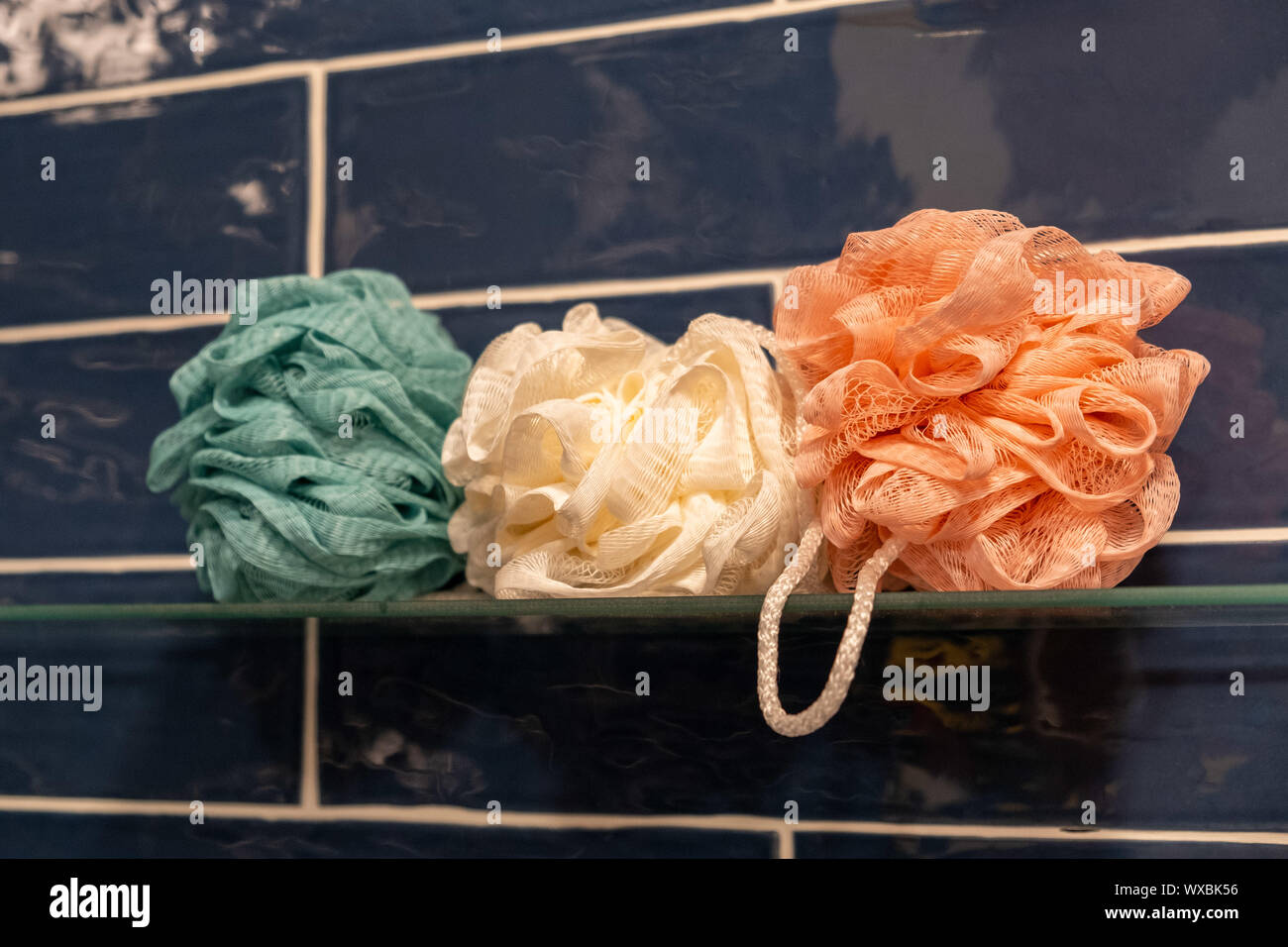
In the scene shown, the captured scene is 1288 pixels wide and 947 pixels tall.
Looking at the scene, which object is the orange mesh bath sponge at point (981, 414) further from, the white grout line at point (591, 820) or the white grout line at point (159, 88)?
the white grout line at point (159, 88)

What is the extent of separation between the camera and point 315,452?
473 millimetres

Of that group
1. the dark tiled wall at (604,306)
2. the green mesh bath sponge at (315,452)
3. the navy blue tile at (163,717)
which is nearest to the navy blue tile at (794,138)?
the dark tiled wall at (604,306)

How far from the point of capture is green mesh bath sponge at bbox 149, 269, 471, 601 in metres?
0.47

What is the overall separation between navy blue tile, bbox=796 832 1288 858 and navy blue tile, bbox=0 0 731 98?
42 cm

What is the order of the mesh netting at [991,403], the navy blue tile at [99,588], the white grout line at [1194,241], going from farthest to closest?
1. the navy blue tile at [99,588]
2. the white grout line at [1194,241]
3. the mesh netting at [991,403]

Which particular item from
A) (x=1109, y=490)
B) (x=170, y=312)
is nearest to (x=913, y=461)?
(x=1109, y=490)

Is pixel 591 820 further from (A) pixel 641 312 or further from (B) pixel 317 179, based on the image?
(B) pixel 317 179

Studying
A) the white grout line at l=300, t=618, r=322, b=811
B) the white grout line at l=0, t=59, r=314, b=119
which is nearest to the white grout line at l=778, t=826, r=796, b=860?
the white grout line at l=300, t=618, r=322, b=811

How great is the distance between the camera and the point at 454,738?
0.55 metres

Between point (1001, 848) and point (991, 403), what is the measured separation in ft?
0.73

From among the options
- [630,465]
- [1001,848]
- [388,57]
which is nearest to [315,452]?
[630,465]

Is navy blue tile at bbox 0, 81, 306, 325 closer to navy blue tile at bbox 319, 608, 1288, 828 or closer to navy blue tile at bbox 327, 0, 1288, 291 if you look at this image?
navy blue tile at bbox 327, 0, 1288, 291

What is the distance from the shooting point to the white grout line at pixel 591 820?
486mm
